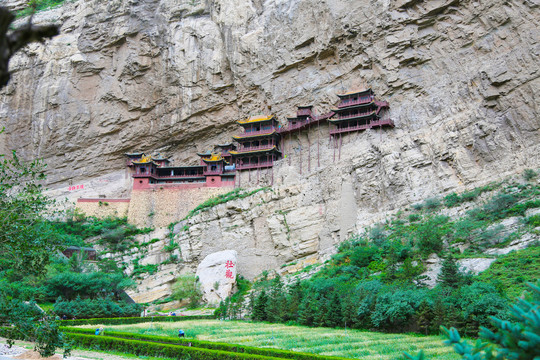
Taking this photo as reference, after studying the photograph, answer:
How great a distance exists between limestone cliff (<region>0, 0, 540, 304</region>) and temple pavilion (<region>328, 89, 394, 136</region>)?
0.97 m

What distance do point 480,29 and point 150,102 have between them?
31078 mm

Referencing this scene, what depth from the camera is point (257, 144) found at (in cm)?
4047

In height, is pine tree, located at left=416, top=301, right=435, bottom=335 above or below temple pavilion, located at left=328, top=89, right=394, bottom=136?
below

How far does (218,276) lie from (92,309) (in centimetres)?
872

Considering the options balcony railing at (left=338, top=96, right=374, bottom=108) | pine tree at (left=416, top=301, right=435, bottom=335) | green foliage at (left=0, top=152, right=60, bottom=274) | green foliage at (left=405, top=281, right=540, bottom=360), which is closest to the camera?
green foliage at (left=405, top=281, right=540, bottom=360)

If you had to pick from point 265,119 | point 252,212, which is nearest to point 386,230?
point 252,212

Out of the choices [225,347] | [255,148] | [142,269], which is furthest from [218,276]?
[225,347]

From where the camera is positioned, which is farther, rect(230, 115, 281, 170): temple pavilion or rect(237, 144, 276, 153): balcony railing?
rect(237, 144, 276, 153): balcony railing

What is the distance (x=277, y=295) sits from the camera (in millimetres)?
23781

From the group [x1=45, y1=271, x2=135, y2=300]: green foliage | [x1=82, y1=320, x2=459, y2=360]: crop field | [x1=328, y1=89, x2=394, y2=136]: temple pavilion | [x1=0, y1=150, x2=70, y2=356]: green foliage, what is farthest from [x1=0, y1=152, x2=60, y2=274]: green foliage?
[x1=328, y1=89, x2=394, y2=136]: temple pavilion

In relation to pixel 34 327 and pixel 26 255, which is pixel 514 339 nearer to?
pixel 34 327

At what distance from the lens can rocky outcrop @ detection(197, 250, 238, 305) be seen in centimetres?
2977

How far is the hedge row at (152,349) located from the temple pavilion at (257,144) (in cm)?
2443

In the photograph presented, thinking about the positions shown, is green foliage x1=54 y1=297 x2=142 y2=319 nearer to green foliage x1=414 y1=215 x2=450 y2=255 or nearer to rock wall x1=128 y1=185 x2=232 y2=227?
rock wall x1=128 y1=185 x2=232 y2=227
